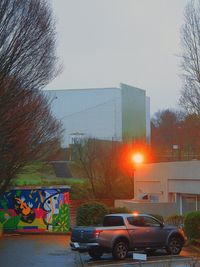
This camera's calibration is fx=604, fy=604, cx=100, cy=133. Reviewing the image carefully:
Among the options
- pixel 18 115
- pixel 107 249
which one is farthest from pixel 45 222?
pixel 18 115

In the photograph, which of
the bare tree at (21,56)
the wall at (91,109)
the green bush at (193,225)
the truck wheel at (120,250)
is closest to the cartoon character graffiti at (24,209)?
the green bush at (193,225)

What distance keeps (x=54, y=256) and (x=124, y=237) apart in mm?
3340

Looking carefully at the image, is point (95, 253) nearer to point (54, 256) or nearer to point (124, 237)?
point (124, 237)

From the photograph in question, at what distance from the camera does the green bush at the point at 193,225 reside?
26203mm

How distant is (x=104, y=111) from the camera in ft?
260

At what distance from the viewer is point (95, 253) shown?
21.8 metres

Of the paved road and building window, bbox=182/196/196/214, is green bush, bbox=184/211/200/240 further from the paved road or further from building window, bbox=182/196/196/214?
building window, bbox=182/196/196/214

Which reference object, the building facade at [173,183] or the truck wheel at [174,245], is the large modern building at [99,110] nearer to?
the building facade at [173,183]

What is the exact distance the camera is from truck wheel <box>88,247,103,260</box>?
21.3 m

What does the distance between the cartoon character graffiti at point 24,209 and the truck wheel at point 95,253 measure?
13840 mm

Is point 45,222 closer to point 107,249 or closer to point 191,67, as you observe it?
point 191,67

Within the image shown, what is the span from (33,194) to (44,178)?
27.0 m

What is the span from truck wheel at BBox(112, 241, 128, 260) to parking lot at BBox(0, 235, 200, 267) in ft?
0.75

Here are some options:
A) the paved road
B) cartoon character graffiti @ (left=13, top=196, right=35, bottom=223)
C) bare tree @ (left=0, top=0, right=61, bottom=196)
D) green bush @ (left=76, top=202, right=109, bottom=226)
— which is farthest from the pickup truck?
cartoon character graffiti @ (left=13, top=196, right=35, bottom=223)
